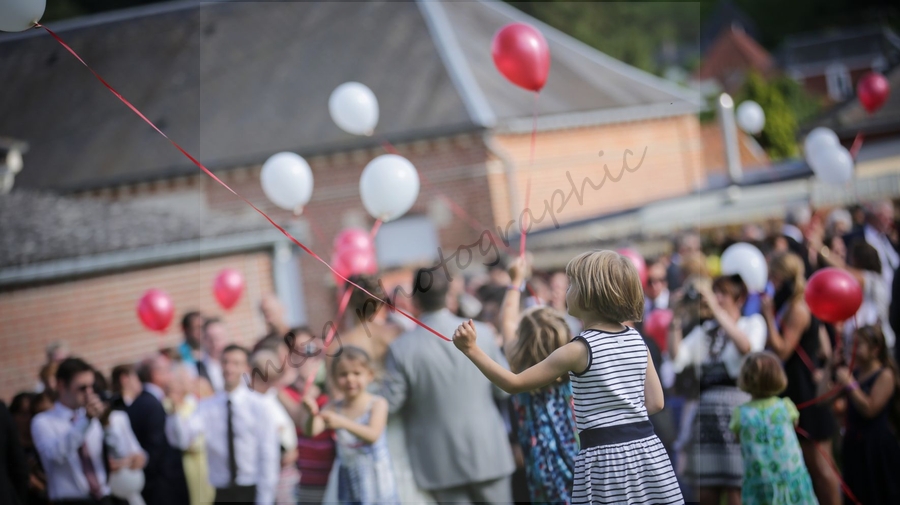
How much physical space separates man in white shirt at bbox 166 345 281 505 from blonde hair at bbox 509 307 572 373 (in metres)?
1.94

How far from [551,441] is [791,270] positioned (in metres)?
1.99

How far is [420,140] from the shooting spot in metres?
15.5

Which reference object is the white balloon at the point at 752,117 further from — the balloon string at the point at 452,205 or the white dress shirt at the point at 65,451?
the white dress shirt at the point at 65,451

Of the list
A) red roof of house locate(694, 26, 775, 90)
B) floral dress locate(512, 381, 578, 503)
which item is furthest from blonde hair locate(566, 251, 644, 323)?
red roof of house locate(694, 26, 775, 90)

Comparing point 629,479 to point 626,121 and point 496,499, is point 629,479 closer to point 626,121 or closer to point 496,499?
point 496,499

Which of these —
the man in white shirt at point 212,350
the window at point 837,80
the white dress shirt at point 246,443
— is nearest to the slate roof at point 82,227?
the man in white shirt at point 212,350

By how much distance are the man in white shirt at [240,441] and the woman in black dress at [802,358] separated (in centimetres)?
301

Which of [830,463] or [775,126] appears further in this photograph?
[775,126]

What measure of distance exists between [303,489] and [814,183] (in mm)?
9901

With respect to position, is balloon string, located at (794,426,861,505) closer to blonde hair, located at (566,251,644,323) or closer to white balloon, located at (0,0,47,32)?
blonde hair, located at (566,251,644,323)

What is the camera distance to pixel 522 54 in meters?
4.79

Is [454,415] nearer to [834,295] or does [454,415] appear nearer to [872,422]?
[834,295]

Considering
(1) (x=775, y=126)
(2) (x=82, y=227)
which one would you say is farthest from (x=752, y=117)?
(1) (x=775, y=126)

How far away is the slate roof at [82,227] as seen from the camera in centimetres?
916
